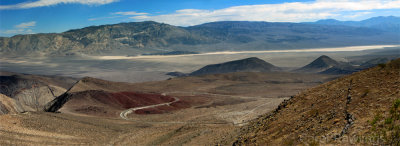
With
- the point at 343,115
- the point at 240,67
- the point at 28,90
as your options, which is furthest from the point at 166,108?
the point at 240,67

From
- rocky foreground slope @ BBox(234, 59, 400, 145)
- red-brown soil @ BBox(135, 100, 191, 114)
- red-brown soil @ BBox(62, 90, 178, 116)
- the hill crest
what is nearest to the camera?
rocky foreground slope @ BBox(234, 59, 400, 145)

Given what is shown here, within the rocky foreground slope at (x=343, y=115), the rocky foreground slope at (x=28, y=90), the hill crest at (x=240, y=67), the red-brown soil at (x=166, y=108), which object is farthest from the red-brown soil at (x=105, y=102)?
the hill crest at (x=240, y=67)

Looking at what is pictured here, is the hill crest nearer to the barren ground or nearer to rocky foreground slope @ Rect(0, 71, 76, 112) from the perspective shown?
rocky foreground slope @ Rect(0, 71, 76, 112)

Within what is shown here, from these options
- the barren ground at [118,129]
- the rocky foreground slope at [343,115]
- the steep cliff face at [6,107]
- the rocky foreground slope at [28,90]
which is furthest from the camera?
the rocky foreground slope at [28,90]

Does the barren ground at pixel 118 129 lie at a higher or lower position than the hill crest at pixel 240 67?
higher

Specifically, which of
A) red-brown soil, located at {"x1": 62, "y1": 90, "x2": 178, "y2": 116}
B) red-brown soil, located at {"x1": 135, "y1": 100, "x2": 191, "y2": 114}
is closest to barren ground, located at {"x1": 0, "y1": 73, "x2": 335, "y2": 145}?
red-brown soil, located at {"x1": 135, "y1": 100, "x2": 191, "y2": 114}

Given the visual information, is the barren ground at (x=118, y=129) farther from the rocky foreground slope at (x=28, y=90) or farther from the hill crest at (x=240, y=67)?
the hill crest at (x=240, y=67)

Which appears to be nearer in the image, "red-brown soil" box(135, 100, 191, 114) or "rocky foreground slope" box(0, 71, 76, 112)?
"red-brown soil" box(135, 100, 191, 114)

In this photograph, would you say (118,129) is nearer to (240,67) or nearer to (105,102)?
(105,102)

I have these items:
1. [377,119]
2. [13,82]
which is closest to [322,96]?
[377,119]
